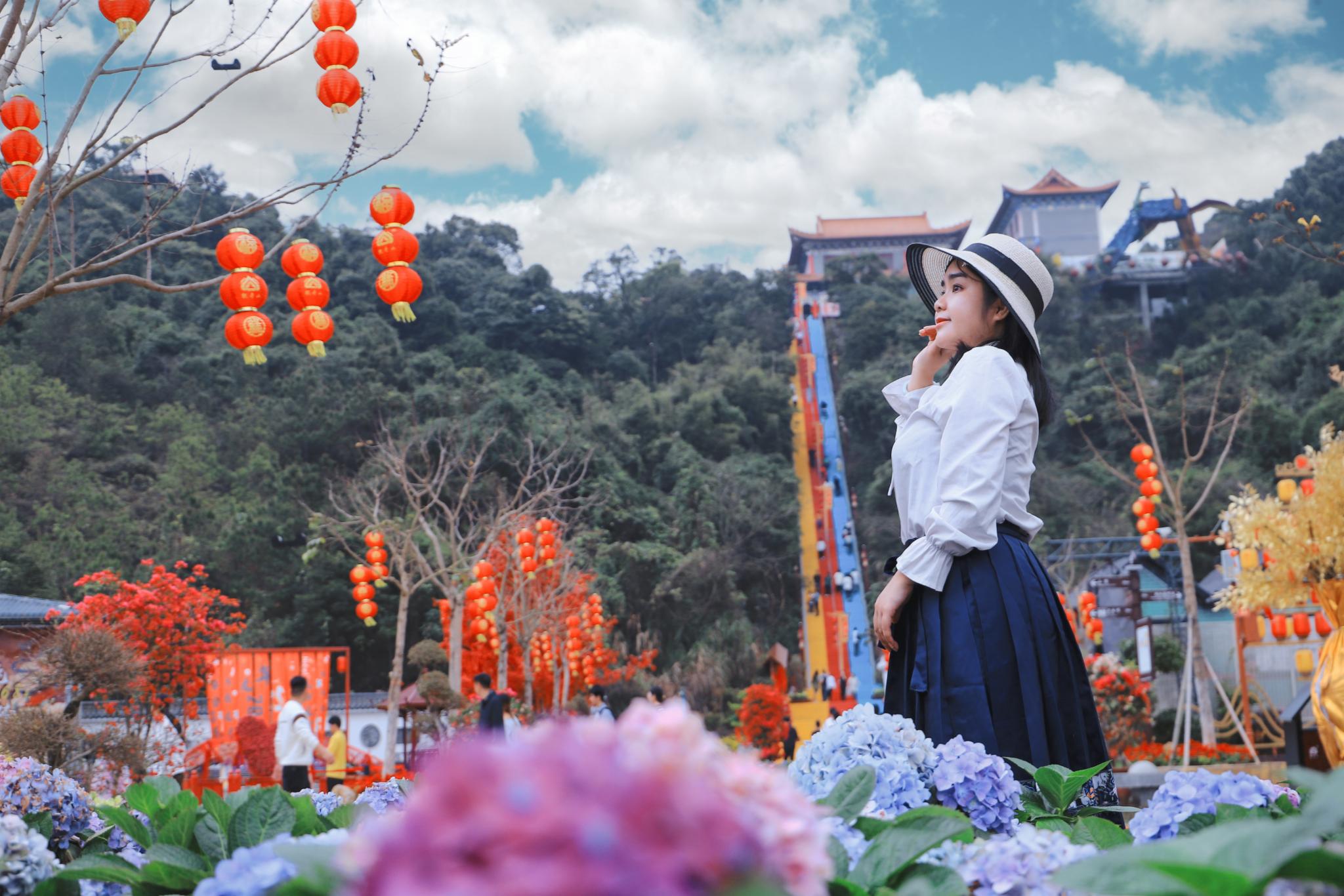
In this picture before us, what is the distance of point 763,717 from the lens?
43.1 feet

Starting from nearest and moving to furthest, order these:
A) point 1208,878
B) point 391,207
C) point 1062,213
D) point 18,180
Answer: point 1208,878
point 18,180
point 391,207
point 1062,213

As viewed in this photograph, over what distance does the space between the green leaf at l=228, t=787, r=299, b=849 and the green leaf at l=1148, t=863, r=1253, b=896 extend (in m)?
0.83

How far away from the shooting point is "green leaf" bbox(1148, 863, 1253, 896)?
0.62 metres

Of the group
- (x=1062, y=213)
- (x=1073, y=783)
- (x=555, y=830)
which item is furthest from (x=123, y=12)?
(x=1062, y=213)

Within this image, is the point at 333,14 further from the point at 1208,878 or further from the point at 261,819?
the point at 1208,878

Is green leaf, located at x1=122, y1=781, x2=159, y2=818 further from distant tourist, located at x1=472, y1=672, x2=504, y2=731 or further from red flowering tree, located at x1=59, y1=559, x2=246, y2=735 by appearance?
red flowering tree, located at x1=59, y1=559, x2=246, y2=735

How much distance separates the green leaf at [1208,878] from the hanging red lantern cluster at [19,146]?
3993 millimetres

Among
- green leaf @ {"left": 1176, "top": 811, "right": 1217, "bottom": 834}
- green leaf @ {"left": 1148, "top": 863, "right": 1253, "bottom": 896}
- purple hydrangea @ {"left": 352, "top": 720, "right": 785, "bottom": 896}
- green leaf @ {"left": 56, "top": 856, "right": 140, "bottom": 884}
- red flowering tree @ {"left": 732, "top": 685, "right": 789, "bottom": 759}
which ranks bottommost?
red flowering tree @ {"left": 732, "top": 685, "right": 789, "bottom": 759}

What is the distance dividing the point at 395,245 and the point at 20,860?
15.0ft

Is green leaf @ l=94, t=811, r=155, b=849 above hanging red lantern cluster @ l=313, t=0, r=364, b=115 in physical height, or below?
below

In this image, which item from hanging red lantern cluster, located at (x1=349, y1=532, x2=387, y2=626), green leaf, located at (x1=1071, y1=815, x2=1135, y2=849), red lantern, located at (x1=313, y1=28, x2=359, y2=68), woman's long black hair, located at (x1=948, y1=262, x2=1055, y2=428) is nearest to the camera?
green leaf, located at (x1=1071, y1=815, x2=1135, y2=849)

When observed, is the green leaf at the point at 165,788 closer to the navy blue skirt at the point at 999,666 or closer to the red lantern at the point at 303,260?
the navy blue skirt at the point at 999,666

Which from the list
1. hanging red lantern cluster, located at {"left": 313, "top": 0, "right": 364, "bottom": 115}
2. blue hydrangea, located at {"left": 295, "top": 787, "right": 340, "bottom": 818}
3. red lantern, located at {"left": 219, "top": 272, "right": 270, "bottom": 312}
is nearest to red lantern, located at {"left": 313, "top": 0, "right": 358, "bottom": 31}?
hanging red lantern cluster, located at {"left": 313, "top": 0, "right": 364, "bottom": 115}

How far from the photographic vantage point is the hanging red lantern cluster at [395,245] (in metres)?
5.34
